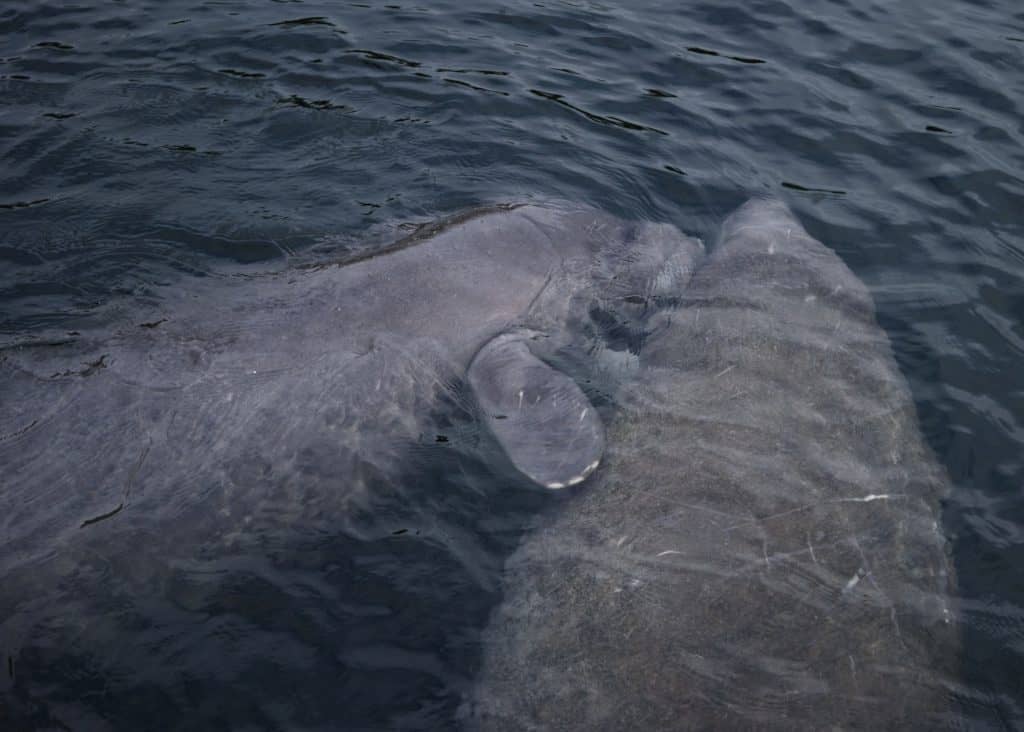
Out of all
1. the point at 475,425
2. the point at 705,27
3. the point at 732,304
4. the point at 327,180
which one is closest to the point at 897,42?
the point at 705,27

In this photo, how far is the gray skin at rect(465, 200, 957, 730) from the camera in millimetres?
4004

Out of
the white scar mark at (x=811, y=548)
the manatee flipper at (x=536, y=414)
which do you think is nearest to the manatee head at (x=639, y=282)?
the manatee flipper at (x=536, y=414)

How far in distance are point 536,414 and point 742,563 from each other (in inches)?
66.1

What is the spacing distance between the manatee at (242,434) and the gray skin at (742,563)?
545 millimetres

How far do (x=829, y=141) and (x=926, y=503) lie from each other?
5.22 m

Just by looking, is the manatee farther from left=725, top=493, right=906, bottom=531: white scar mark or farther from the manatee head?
left=725, top=493, right=906, bottom=531: white scar mark

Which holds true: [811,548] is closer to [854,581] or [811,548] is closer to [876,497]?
[854,581]

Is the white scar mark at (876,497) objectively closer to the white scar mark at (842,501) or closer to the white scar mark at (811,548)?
the white scar mark at (842,501)

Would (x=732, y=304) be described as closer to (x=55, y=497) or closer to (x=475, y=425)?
(x=475, y=425)

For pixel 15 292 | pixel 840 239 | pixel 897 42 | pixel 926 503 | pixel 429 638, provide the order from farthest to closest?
pixel 897 42
pixel 840 239
pixel 15 292
pixel 926 503
pixel 429 638

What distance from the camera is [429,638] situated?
441 centimetres

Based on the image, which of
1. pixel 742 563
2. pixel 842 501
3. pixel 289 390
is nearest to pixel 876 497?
pixel 842 501

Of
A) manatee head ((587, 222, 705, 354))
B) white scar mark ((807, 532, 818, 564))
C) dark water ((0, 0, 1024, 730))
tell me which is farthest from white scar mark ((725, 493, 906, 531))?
manatee head ((587, 222, 705, 354))

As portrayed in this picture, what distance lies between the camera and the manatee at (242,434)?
4301mm
